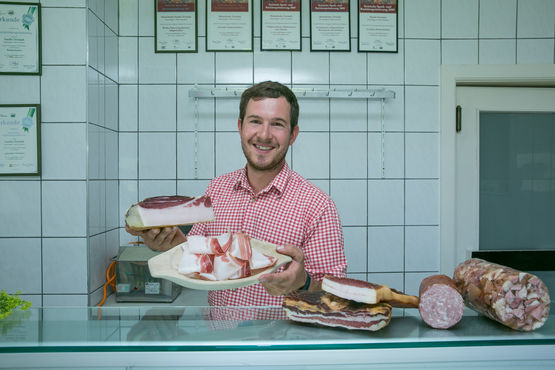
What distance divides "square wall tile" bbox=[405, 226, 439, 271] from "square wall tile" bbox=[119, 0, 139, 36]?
2173 mm

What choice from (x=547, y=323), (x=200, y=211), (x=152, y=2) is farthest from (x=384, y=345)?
(x=152, y=2)

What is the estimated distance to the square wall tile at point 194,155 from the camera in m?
2.53

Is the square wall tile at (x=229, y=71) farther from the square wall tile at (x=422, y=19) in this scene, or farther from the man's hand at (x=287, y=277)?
the man's hand at (x=287, y=277)

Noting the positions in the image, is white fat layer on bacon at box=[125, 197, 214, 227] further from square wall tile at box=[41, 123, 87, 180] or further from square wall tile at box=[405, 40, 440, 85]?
square wall tile at box=[405, 40, 440, 85]

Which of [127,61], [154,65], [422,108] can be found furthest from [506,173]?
Result: [127,61]

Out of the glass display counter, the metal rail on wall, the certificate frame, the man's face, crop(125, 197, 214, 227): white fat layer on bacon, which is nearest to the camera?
the glass display counter

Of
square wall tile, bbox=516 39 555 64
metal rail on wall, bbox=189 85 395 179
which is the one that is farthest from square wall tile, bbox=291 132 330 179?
square wall tile, bbox=516 39 555 64

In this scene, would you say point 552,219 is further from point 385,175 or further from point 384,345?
point 384,345

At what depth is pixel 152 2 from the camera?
2.52 m

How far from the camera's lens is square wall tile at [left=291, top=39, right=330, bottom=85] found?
2533 mm

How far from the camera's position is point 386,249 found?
2566 millimetres

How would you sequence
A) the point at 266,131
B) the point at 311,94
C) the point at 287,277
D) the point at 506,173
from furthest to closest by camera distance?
the point at 506,173, the point at 311,94, the point at 266,131, the point at 287,277

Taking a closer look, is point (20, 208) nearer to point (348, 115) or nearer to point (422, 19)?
point (348, 115)

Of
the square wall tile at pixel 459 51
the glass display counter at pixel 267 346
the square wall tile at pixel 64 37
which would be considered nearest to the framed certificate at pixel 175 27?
the square wall tile at pixel 64 37
